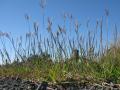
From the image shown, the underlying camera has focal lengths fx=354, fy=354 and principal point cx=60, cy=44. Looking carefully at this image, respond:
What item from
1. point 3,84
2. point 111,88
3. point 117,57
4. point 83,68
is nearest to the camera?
point 111,88

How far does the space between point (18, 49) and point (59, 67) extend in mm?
1929

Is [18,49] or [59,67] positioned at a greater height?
[18,49]

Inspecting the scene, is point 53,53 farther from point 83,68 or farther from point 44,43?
point 83,68

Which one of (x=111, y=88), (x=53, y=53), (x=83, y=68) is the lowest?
(x=111, y=88)

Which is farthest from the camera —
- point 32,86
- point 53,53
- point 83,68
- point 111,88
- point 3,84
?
point 53,53

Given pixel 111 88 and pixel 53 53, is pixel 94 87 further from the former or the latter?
pixel 53 53

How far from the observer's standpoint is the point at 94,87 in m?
4.02

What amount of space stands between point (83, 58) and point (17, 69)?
131 cm

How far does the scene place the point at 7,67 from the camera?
6.97 meters

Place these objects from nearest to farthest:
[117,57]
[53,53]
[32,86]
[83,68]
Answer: [32,86] → [83,68] → [117,57] → [53,53]

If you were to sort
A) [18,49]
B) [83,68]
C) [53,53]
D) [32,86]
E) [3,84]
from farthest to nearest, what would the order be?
[18,49]
[53,53]
[83,68]
[3,84]
[32,86]

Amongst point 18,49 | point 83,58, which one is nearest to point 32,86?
point 83,58

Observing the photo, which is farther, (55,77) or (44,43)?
(44,43)

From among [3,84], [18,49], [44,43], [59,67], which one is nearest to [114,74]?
[59,67]
